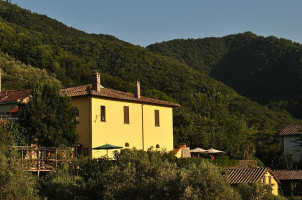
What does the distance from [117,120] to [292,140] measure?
1394 inches

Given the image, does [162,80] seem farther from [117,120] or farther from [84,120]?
[84,120]

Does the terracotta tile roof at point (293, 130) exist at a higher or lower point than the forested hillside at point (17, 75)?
lower

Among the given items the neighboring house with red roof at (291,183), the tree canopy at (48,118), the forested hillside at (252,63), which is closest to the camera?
the tree canopy at (48,118)

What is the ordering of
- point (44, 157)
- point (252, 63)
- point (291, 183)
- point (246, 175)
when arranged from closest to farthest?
point (44, 157) < point (246, 175) < point (291, 183) < point (252, 63)

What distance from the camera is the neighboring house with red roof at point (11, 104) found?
3188 centimetres

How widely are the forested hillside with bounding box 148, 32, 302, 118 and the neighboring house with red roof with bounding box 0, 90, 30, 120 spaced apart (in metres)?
65.3

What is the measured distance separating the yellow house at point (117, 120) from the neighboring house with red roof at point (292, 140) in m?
28.2

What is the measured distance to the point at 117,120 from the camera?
33.9 m

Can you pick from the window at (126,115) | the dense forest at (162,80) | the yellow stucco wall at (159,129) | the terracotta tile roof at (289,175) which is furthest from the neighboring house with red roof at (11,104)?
the terracotta tile roof at (289,175)

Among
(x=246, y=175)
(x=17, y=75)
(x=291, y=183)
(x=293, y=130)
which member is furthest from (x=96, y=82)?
(x=293, y=130)

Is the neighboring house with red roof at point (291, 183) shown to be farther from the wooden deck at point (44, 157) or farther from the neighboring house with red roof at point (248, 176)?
the wooden deck at point (44, 157)

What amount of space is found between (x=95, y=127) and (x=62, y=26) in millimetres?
81174

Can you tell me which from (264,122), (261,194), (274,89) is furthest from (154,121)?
(274,89)

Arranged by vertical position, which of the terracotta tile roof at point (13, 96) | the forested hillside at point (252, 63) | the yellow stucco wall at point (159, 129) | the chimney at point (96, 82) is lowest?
the yellow stucco wall at point (159, 129)
